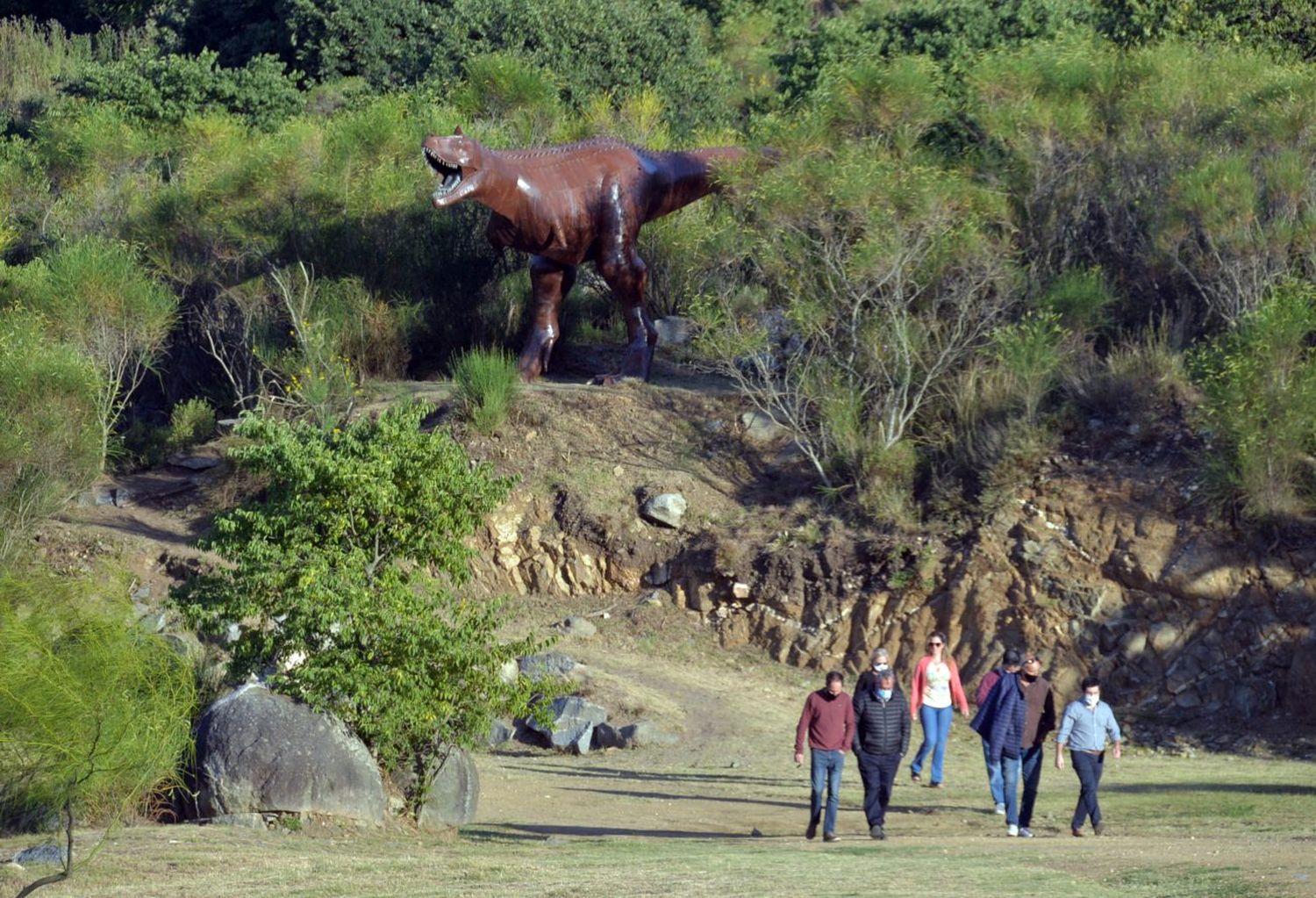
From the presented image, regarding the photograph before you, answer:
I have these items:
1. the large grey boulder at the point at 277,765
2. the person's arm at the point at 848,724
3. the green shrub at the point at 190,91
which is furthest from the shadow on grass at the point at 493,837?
the green shrub at the point at 190,91

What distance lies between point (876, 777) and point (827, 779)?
1.14ft

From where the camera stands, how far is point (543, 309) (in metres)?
23.0

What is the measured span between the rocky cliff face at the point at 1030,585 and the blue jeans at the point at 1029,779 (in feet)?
19.1

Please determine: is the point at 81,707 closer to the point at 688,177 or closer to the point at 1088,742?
the point at 1088,742

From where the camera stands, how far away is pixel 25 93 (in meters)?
42.3

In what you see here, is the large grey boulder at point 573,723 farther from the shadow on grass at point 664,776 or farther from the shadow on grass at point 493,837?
the shadow on grass at point 493,837

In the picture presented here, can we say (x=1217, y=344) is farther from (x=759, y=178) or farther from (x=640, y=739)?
(x=640, y=739)

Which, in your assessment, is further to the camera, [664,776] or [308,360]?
[308,360]

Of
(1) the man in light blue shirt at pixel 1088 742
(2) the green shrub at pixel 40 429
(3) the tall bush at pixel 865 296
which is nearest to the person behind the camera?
(1) the man in light blue shirt at pixel 1088 742

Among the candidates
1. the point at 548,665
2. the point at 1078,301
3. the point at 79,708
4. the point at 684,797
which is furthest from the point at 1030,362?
the point at 79,708

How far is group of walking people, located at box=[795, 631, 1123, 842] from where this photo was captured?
38.9 feet

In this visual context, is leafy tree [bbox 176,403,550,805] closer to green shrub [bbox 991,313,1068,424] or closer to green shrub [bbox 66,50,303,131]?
green shrub [bbox 991,313,1068,424]

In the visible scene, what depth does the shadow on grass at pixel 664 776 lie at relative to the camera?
15375 millimetres

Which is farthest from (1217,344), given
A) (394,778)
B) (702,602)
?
(394,778)
